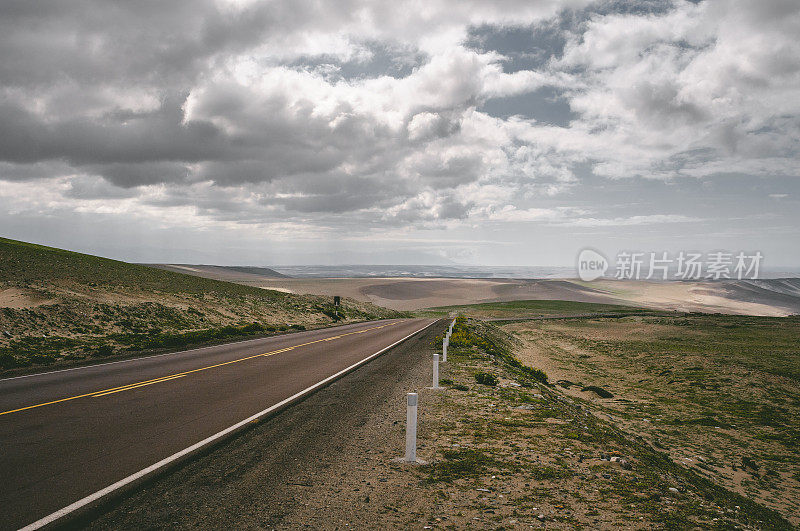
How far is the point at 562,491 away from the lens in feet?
21.7

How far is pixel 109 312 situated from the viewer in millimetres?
29391

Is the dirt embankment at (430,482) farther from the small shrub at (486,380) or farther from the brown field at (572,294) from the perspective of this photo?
the brown field at (572,294)

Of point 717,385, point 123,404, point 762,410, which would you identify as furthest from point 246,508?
point 717,385

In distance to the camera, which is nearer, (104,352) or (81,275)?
(104,352)

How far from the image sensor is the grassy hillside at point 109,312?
2152 cm

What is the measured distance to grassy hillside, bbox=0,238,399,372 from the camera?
21516mm

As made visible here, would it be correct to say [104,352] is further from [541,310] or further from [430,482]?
[541,310]

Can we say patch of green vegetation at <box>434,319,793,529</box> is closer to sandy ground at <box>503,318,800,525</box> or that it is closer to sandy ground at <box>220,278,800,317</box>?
sandy ground at <box>503,318,800,525</box>

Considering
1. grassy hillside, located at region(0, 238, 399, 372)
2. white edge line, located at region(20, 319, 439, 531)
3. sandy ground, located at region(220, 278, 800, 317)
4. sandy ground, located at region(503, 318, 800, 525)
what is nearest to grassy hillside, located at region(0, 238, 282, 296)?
grassy hillside, located at region(0, 238, 399, 372)

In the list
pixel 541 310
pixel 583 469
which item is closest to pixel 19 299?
pixel 583 469

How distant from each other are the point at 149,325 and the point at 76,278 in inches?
502

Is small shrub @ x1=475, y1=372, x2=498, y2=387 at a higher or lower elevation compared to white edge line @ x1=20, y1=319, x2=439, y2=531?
Answer: lower

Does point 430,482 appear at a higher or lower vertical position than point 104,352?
higher

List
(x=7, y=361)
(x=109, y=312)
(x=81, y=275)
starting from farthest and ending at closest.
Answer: (x=81, y=275) < (x=109, y=312) < (x=7, y=361)
